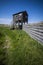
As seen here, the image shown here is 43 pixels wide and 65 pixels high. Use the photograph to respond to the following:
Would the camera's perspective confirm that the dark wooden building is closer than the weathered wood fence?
No

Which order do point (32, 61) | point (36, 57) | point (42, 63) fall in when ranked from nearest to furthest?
point (42, 63) < point (32, 61) < point (36, 57)

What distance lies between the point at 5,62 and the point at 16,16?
2036cm

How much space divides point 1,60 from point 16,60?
2.46ft

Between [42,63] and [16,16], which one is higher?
[16,16]

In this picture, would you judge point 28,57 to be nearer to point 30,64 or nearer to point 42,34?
point 30,64

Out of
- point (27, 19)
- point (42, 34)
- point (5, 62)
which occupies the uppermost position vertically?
point (27, 19)

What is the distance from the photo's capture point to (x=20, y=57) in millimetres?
4730

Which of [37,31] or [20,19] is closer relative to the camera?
[37,31]

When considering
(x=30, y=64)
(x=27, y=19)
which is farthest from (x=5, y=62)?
(x=27, y=19)

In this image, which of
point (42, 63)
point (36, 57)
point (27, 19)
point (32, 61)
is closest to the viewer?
point (42, 63)

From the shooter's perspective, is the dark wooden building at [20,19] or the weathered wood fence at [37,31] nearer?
the weathered wood fence at [37,31]

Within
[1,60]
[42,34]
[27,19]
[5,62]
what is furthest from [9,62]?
[27,19]

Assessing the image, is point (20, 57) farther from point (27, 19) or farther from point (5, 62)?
point (27, 19)

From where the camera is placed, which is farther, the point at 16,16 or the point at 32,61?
the point at 16,16
